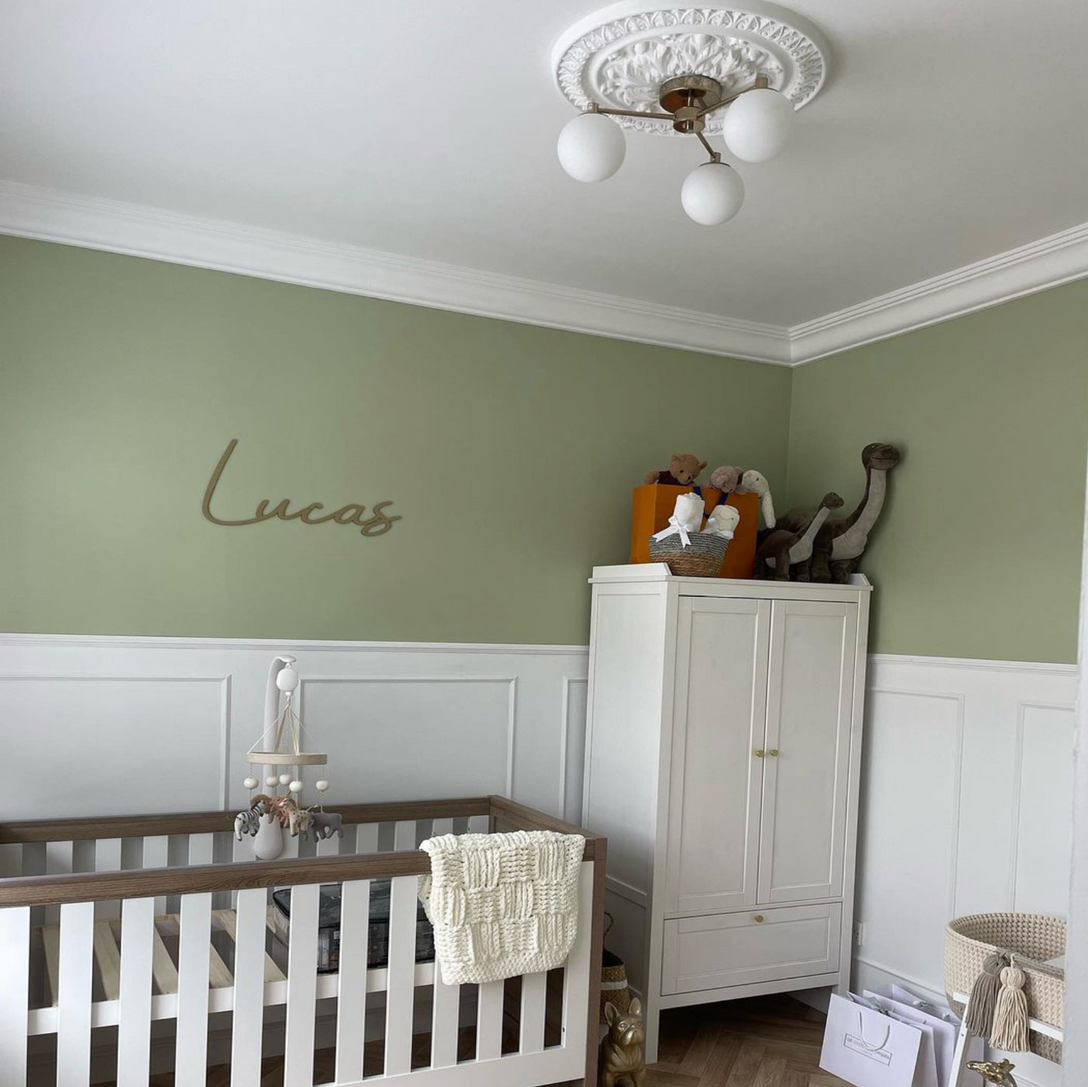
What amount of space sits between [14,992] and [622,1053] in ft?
4.86

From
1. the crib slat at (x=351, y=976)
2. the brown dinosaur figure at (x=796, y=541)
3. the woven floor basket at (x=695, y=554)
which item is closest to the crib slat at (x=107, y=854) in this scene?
the crib slat at (x=351, y=976)

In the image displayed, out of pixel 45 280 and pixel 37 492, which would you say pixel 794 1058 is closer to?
pixel 37 492

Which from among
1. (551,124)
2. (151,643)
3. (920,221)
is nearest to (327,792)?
(151,643)

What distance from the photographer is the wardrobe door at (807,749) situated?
126 inches

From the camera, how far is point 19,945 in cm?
207

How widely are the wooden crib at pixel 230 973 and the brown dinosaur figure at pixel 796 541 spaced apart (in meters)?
1.18

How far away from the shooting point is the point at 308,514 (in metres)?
3.13

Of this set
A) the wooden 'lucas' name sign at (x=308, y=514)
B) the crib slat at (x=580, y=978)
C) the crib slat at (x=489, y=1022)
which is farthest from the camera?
the wooden 'lucas' name sign at (x=308, y=514)

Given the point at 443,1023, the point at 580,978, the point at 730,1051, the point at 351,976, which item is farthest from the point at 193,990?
the point at 730,1051

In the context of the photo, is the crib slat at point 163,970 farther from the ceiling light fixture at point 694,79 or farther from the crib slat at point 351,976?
the ceiling light fixture at point 694,79

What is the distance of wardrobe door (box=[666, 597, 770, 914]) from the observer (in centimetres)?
308

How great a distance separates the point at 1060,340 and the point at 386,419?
1.95 meters

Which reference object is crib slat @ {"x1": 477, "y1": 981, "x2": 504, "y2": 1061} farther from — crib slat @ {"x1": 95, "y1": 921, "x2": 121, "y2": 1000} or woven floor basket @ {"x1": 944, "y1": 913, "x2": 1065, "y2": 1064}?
woven floor basket @ {"x1": 944, "y1": 913, "x2": 1065, "y2": 1064}

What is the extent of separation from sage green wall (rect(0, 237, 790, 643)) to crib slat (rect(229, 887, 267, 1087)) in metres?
0.97
